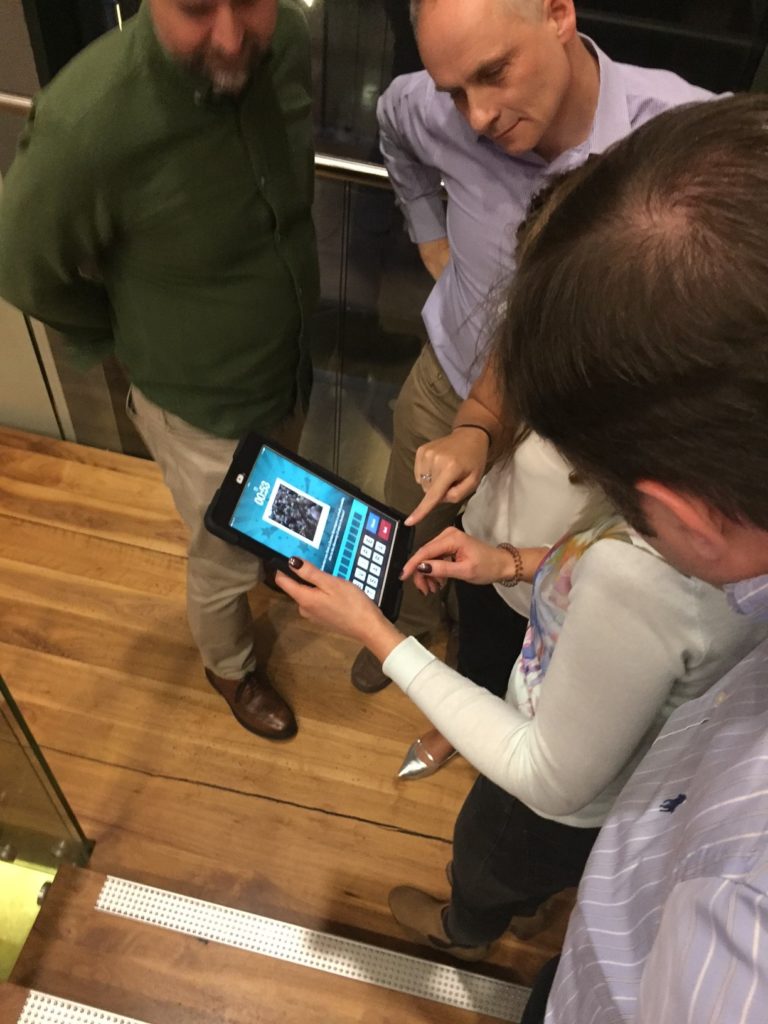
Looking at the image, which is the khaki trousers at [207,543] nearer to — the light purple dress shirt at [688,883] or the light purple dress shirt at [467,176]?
the light purple dress shirt at [467,176]

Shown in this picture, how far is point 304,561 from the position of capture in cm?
101

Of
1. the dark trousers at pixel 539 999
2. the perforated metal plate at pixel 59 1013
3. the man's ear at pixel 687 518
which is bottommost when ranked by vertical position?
the perforated metal plate at pixel 59 1013

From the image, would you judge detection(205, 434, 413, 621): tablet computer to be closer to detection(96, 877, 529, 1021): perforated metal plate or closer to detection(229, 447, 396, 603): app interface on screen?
detection(229, 447, 396, 603): app interface on screen

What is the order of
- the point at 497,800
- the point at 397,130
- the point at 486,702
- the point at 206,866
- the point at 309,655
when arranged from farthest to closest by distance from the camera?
the point at 309,655 < the point at 206,866 < the point at 397,130 < the point at 497,800 < the point at 486,702

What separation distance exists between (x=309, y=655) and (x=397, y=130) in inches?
43.6

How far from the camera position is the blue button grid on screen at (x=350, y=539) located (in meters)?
1.11

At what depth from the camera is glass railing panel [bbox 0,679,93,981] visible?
1.22 meters

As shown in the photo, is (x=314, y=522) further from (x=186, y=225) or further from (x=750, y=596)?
(x=750, y=596)

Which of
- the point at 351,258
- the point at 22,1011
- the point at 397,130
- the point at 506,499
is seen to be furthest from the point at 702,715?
the point at 351,258

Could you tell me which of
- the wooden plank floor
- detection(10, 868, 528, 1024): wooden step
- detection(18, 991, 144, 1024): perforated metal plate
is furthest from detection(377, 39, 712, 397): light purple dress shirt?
detection(18, 991, 144, 1024): perforated metal plate

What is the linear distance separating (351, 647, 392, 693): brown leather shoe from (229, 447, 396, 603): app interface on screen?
0.58 metres

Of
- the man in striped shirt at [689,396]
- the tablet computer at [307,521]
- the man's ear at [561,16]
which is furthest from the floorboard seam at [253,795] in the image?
the man's ear at [561,16]

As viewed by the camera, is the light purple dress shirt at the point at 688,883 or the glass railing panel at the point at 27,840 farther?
the glass railing panel at the point at 27,840

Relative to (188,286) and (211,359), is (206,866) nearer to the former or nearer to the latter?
(211,359)
